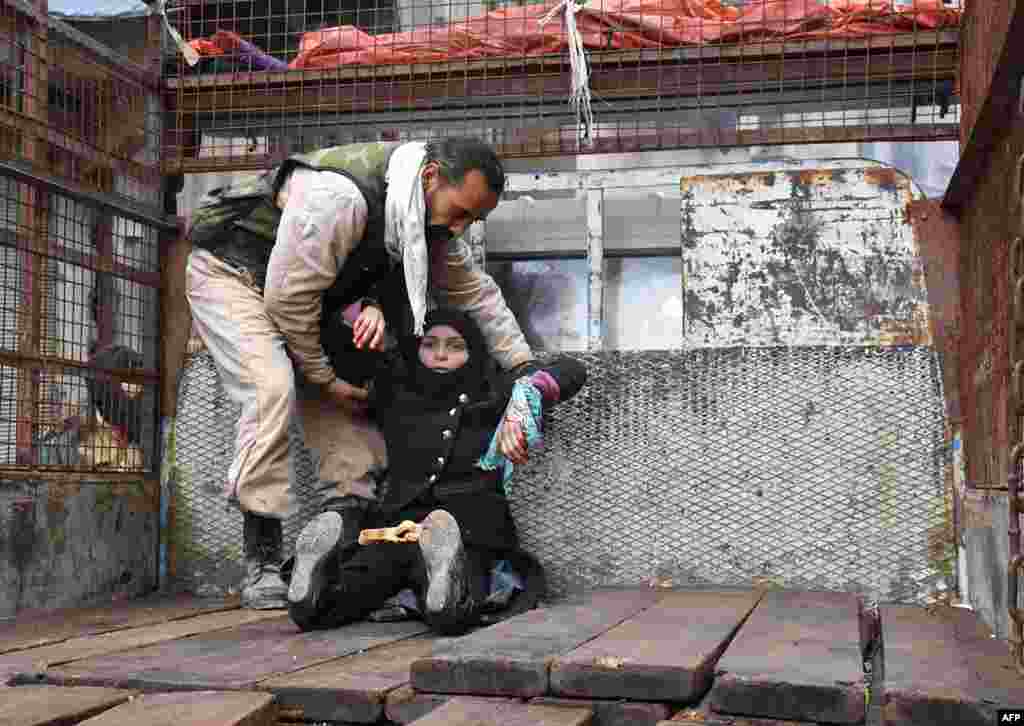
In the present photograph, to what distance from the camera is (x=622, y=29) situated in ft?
14.3

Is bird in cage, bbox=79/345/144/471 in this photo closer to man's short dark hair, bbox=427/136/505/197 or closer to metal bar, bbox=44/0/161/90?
metal bar, bbox=44/0/161/90

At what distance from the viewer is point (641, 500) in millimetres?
4047

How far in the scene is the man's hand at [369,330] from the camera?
11.5 ft

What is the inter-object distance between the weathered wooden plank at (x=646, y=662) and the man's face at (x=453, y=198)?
4.03 feet

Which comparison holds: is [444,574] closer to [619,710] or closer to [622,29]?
[619,710]

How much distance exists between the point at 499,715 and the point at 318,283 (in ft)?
5.37

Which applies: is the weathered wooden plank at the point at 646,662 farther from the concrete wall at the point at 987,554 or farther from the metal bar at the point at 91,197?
the metal bar at the point at 91,197

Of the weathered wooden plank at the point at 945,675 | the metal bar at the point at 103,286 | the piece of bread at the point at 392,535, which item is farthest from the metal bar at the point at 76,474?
the weathered wooden plank at the point at 945,675

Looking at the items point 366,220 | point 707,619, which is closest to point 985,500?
point 707,619

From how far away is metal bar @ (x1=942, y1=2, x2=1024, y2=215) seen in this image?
2648mm

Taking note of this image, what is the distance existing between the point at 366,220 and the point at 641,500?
1.28 meters

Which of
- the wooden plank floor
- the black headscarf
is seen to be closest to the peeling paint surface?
the black headscarf

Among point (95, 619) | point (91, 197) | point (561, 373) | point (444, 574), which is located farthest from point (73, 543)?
point (561, 373)

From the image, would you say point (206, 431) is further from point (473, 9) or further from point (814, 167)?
point (814, 167)
